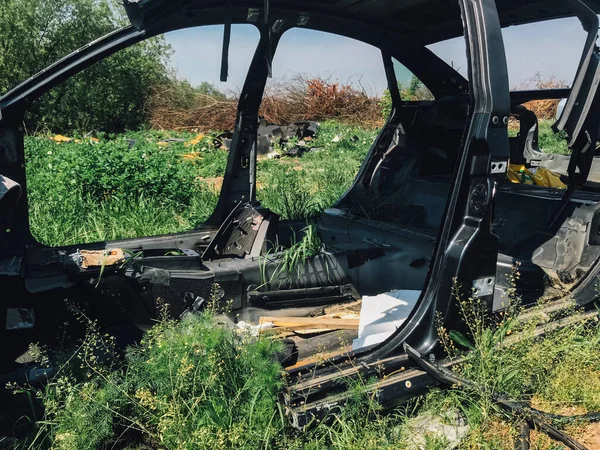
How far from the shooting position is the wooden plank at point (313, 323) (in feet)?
12.3

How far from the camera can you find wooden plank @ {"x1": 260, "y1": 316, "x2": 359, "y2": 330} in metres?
3.73

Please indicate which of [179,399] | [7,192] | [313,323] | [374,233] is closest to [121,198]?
[374,233]

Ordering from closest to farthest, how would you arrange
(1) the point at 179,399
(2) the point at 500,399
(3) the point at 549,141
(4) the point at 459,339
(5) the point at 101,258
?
(1) the point at 179,399, (2) the point at 500,399, (4) the point at 459,339, (5) the point at 101,258, (3) the point at 549,141

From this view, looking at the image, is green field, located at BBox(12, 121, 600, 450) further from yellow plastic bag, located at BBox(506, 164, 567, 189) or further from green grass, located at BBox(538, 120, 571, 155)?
green grass, located at BBox(538, 120, 571, 155)

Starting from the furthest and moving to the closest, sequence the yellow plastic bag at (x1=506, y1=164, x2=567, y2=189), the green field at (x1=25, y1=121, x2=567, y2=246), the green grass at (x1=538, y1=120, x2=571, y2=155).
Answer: the green grass at (x1=538, y1=120, x2=571, y2=155)
the green field at (x1=25, y1=121, x2=567, y2=246)
the yellow plastic bag at (x1=506, y1=164, x2=567, y2=189)

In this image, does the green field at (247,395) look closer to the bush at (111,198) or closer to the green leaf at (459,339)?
the green leaf at (459,339)

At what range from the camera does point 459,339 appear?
8.64 feet

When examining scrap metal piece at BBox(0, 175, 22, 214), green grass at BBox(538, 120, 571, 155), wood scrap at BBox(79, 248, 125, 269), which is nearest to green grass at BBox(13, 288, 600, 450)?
wood scrap at BBox(79, 248, 125, 269)

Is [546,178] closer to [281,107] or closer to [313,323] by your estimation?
[313,323]

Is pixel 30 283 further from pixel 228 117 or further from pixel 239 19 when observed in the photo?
pixel 228 117

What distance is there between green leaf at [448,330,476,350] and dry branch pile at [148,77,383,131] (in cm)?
2069

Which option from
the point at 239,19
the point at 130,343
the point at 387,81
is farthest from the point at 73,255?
the point at 387,81

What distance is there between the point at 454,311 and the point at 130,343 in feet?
6.01

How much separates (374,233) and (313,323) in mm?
1127
